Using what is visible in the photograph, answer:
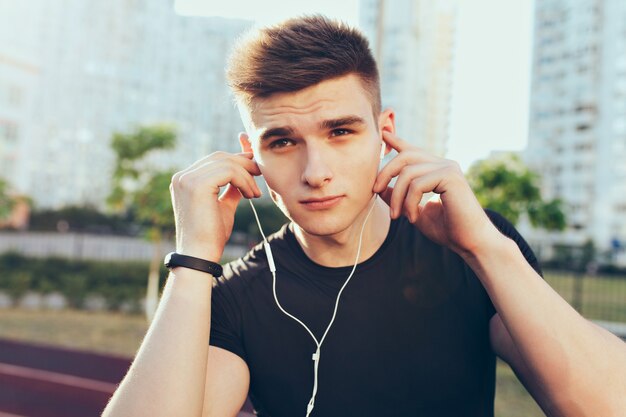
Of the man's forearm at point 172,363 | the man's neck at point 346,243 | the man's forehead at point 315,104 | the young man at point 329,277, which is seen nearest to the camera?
the man's forearm at point 172,363

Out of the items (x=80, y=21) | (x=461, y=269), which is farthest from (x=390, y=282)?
(x=80, y=21)

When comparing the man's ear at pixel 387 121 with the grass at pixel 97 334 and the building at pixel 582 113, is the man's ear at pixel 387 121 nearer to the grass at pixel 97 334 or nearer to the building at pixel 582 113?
the grass at pixel 97 334

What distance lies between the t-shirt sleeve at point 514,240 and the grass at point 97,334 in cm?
467

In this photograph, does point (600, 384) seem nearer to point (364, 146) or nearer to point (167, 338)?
point (364, 146)

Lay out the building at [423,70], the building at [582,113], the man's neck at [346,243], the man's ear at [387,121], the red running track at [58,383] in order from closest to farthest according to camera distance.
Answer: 1. the man's neck at [346,243]
2. the man's ear at [387,121]
3. the red running track at [58,383]
4. the building at [423,70]
5. the building at [582,113]

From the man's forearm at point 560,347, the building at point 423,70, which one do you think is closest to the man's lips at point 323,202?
the man's forearm at point 560,347

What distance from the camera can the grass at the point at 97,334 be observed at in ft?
21.4

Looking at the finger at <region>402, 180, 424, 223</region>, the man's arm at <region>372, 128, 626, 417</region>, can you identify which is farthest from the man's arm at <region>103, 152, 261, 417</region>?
the man's arm at <region>372, 128, 626, 417</region>

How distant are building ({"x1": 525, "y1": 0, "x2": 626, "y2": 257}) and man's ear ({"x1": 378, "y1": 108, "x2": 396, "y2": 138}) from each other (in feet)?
199

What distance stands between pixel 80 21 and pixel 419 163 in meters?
79.5

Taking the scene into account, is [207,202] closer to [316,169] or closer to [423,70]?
[316,169]

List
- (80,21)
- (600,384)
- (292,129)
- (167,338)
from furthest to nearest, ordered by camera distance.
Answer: (80,21) < (292,129) < (167,338) < (600,384)

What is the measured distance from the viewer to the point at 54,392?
17.7ft

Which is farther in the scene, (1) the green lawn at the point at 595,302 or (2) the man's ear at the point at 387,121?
(1) the green lawn at the point at 595,302
